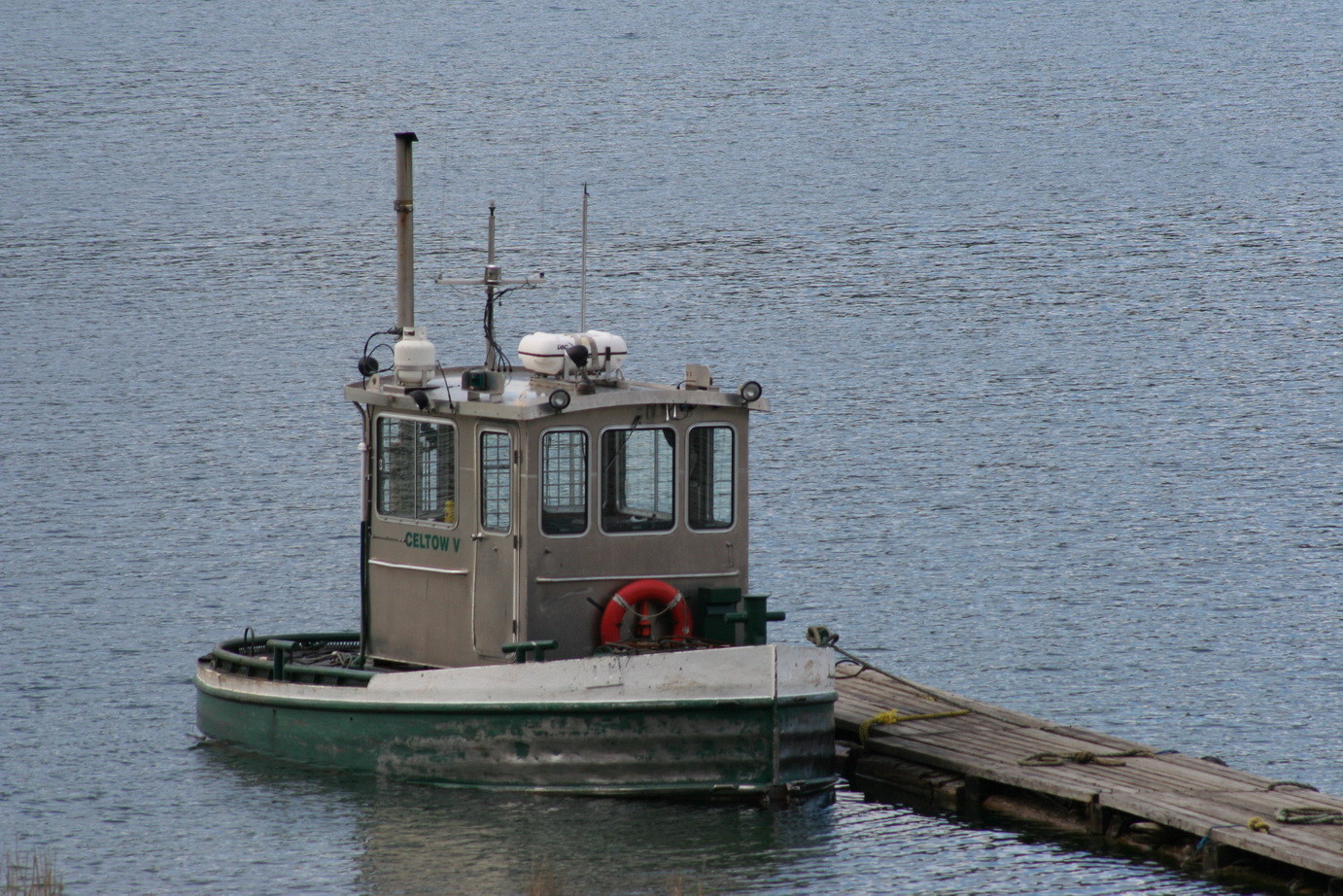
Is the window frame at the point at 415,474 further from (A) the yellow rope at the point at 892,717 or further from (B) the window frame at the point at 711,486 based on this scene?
(A) the yellow rope at the point at 892,717

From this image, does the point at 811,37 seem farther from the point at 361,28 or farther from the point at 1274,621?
the point at 1274,621

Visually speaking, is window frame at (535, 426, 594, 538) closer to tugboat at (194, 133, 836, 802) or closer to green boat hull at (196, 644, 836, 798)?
tugboat at (194, 133, 836, 802)

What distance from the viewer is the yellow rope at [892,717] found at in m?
17.8

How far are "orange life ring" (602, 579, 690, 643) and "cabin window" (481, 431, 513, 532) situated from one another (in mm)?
1059

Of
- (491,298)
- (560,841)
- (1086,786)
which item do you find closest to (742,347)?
(491,298)

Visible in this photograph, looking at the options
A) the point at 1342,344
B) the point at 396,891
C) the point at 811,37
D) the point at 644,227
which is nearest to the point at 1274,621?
the point at 396,891

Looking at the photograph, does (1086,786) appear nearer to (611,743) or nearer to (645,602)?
(611,743)

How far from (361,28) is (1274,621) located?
73.7m

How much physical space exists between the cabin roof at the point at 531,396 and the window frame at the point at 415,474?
13cm

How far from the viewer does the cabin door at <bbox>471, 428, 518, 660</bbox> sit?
655 inches

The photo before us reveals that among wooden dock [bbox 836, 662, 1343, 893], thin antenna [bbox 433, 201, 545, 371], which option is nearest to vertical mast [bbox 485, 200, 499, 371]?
thin antenna [bbox 433, 201, 545, 371]

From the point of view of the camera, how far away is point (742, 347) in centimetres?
4553

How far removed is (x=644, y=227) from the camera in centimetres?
5984

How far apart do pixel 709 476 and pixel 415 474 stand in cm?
243
